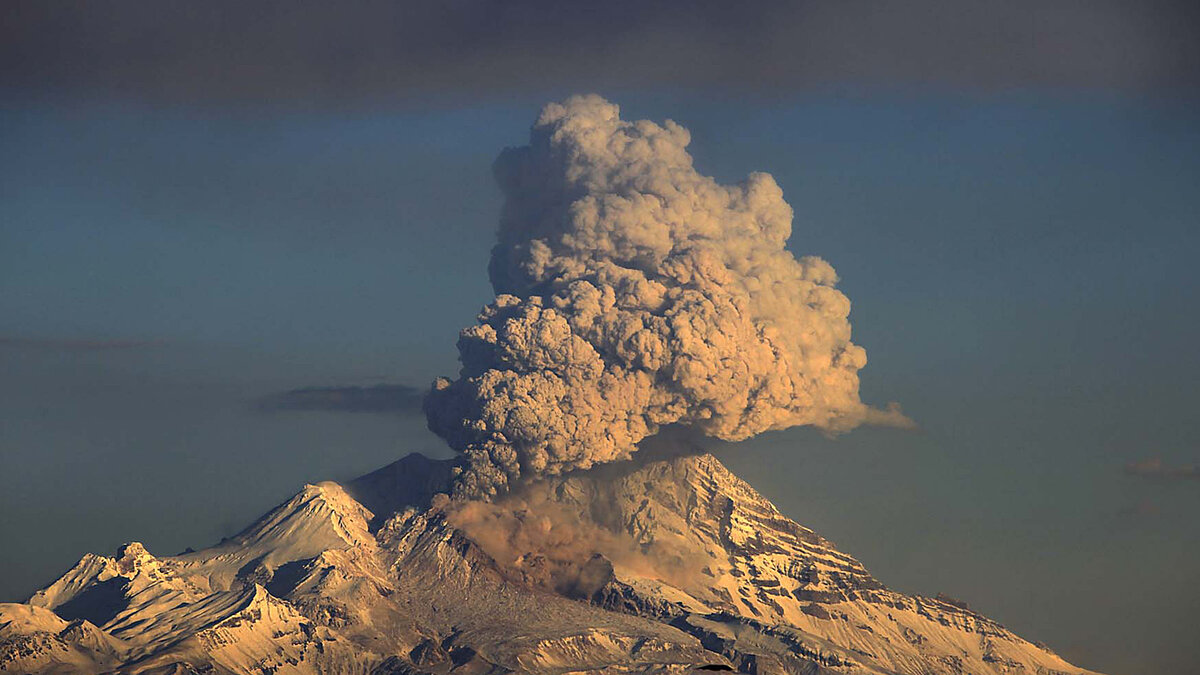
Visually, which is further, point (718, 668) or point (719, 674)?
point (719, 674)

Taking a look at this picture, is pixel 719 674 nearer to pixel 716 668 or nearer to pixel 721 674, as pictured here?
pixel 721 674

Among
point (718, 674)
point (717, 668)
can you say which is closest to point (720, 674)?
point (718, 674)

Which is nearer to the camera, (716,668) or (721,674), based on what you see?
(716,668)

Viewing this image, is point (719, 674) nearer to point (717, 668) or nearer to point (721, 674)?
point (721, 674)

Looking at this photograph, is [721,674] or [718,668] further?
[721,674]

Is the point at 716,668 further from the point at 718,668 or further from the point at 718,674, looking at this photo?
the point at 718,674

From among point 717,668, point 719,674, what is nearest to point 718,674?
point 719,674

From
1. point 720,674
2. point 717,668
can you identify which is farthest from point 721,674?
point 717,668
